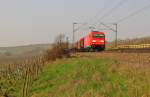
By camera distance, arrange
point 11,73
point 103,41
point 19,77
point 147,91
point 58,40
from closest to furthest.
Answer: point 147,91, point 19,77, point 11,73, point 103,41, point 58,40

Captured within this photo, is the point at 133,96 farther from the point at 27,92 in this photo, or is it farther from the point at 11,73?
the point at 11,73

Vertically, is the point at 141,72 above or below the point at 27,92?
above

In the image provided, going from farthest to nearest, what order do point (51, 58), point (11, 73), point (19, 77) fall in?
point (51, 58), point (11, 73), point (19, 77)

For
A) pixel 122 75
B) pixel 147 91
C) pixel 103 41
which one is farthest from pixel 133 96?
pixel 103 41

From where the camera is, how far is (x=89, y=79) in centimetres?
2086

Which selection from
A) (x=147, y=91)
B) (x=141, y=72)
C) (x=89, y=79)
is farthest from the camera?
(x=89, y=79)

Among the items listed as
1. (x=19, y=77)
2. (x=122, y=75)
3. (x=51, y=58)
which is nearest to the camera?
(x=122, y=75)

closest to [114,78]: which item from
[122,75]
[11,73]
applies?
[122,75]

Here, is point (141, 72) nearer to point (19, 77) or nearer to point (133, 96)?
point (133, 96)

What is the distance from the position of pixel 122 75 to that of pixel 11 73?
22048mm

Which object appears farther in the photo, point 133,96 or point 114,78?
point 114,78

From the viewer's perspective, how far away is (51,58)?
1928 inches

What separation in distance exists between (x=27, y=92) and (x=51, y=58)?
80.9 feet

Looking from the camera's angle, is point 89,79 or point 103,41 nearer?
point 89,79
